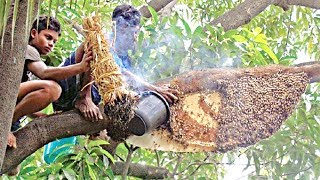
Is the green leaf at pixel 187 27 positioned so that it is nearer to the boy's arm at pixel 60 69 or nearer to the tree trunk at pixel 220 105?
the tree trunk at pixel 220 105

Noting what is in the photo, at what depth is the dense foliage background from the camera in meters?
2.41

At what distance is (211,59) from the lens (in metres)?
2.45

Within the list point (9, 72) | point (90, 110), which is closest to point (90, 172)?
point (90, 110)

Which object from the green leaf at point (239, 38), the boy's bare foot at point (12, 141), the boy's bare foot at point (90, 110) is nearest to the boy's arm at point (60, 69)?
the boy's bare foot at point (90, 110)

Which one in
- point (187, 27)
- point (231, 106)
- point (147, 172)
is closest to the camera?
point (231, 106)

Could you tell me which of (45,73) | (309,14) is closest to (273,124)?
(45,73)

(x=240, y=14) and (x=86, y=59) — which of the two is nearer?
(x=86, y=59)

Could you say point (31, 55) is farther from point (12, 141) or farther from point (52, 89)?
point (12, 141)

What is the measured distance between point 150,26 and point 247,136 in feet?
2.31

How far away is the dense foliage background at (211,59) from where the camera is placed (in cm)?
241

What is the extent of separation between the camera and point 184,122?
2.06 meters

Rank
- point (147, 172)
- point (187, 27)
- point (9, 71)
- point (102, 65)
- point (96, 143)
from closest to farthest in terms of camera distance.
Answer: point (9, 71), point (102, 65), point (96, 143), point (187, 27), point (147, 172)

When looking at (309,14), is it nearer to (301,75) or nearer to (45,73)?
(301,75)

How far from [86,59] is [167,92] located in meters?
0.31
